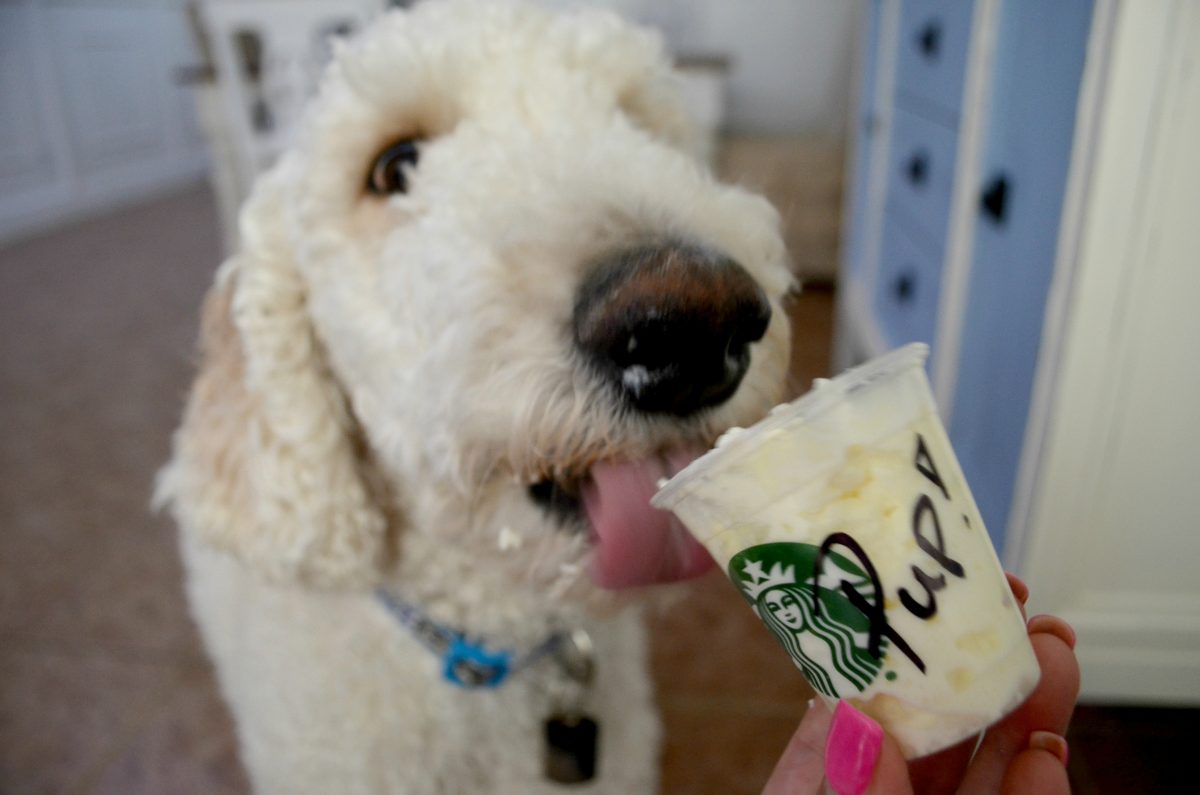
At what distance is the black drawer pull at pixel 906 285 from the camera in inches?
68.0

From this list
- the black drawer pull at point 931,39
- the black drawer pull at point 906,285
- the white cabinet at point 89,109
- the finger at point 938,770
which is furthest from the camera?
the white cabinet at point 89,109

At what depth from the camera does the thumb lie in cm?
38

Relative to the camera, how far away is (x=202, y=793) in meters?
1.35

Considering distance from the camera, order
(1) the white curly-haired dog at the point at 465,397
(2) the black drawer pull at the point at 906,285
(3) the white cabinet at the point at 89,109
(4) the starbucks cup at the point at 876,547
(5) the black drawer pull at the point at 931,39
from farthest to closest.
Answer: (3) the white cabinet at the point at 89,109 < (2) the black drawer pull at the point at 906,285 < (5) the black drawer pull at the point at 931,39 < (1) the white curly-haired dog at the point at 465,397 < (4) the starbucks cup at the point at 876,547

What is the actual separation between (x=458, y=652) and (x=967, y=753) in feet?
1.75

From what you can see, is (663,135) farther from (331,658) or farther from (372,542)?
(331,658)

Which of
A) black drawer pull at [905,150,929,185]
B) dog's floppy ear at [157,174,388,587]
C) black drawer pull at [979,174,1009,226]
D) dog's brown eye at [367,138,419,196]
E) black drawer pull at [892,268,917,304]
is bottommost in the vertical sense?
black drawer pull at [892,268,917,304]

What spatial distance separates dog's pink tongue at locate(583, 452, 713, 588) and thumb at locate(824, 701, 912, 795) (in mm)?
213

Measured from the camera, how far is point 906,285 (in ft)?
5.83

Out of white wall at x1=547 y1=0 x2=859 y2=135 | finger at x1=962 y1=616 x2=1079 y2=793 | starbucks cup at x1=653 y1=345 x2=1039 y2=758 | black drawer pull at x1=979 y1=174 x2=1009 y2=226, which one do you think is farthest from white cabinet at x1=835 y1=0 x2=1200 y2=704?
white wall at x1=547 y1=0 x2=859 y2=135

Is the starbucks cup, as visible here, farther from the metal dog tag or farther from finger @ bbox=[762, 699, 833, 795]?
the metal dog tag

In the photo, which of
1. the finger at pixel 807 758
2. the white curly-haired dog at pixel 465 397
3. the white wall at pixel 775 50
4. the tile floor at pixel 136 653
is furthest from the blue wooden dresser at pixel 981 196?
the white wall at pixel 775 50

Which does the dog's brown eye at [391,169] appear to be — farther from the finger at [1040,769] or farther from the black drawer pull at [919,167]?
the black drawer pull at [919,167]

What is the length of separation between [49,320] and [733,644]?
11.5 feet
